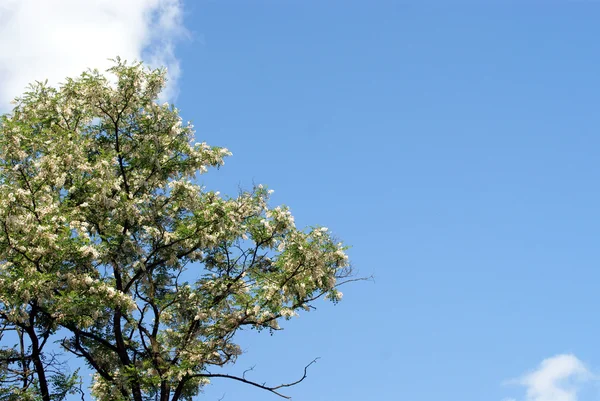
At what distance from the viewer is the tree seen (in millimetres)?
20000

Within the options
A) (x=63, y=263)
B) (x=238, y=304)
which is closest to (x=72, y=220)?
(x=63, y=263)

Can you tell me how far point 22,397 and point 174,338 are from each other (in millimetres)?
4746

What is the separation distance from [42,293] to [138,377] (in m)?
4.25

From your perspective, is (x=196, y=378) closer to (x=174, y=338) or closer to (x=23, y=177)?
(x=174, y=338)

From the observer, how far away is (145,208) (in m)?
22.6

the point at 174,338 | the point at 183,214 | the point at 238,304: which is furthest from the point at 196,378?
the point at 183,214

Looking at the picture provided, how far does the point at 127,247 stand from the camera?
71.9ft

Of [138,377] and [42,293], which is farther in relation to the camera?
[138,377]

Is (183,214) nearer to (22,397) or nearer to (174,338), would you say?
(174,338)

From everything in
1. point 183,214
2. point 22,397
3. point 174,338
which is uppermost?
point 183,214

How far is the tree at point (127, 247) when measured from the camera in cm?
2000

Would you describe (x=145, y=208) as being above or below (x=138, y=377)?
above

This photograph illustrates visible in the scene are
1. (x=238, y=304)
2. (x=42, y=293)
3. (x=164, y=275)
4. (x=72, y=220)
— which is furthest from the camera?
(x=164, y=275)

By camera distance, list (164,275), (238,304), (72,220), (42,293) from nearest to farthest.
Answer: (42,293)
(72,220)
(238,304)
(164,275)
